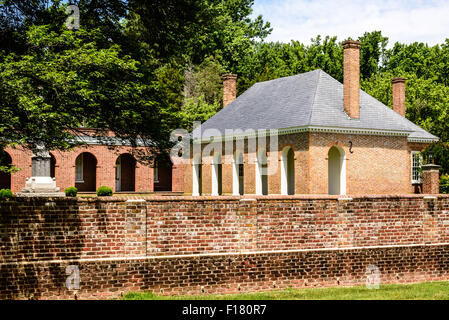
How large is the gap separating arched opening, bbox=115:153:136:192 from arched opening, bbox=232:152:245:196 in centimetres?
1302

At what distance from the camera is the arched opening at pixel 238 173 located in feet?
114

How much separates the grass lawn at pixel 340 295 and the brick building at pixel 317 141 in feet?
52.3

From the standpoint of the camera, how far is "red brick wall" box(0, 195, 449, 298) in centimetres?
1041

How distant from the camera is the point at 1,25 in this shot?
18609 mm

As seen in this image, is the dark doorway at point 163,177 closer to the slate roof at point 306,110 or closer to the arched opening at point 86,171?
the arched opening at point 86,171

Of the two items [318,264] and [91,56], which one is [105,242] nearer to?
[318,264]

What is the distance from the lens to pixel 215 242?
11.8m

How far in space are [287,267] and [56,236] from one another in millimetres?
5060

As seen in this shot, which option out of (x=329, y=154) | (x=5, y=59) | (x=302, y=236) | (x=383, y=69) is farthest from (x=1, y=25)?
(x=383, y=69)

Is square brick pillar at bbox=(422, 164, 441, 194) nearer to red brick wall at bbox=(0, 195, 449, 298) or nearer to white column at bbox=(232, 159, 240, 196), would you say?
white column at bbox=(232, 159, 240, 196)

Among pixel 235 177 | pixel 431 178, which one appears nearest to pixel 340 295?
pixel 431 178

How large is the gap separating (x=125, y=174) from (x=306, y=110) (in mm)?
21531

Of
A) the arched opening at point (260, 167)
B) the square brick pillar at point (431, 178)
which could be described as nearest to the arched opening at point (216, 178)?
the arched opening at point (260, 167)

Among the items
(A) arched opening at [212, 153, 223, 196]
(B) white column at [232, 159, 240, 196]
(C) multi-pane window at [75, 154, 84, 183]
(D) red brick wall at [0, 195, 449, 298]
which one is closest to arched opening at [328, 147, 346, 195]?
(B) white column at [232, 159, 240, 196]
